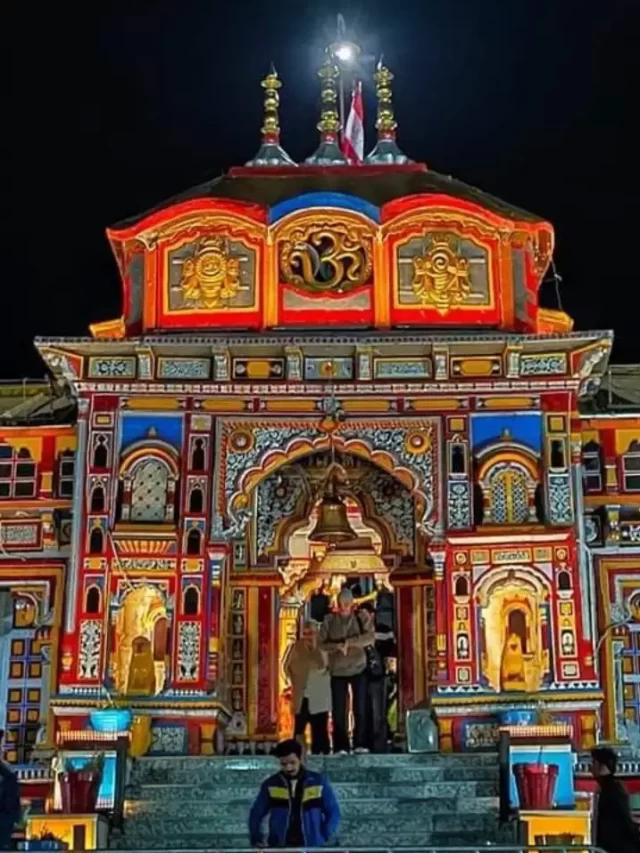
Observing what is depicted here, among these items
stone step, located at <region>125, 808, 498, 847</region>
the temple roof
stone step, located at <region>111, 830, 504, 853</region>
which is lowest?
stone step, located at <region>111, 830, 504, 853</region>

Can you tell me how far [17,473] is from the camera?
19.7 meters

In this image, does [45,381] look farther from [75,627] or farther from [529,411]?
[529,411]

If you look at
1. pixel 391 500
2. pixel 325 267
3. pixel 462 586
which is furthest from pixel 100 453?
pixel 462 586

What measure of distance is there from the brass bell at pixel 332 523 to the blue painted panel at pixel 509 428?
1.95 meters

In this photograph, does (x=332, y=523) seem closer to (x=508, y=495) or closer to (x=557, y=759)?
(x=508, y=495)

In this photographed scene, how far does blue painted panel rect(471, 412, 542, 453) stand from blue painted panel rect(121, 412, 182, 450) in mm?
3628

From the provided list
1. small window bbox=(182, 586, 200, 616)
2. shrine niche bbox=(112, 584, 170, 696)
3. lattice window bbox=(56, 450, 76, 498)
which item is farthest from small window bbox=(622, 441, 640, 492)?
lattice window bbox=(56, 450, 76, 498)

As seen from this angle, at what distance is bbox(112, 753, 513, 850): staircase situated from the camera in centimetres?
1408

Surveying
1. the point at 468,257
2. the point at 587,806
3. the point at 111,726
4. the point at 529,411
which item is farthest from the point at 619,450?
the point at 111,726

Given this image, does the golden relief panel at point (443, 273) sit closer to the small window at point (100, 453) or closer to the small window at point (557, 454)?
the small window at point (557, 454)

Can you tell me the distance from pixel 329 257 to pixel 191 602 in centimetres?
471

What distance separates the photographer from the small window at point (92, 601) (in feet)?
58.0

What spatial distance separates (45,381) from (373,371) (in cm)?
554

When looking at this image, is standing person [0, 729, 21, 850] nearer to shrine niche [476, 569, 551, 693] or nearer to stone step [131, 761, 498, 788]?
stone step [131, 761, 498, 788]
